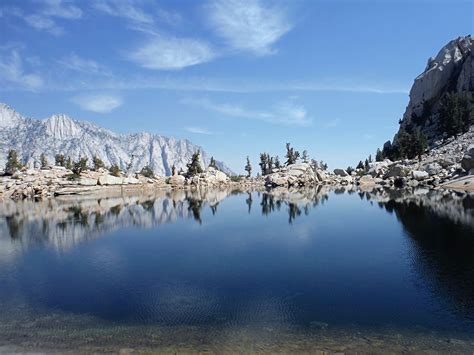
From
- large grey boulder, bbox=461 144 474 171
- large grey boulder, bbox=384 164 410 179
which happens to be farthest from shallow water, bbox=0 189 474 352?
large grey boulder, bbox=384 164 410 179

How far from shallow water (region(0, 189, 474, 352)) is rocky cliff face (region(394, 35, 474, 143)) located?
454 feet

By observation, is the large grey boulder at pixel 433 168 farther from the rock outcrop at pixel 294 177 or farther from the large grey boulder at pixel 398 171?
the rock outcrop at pixel 294 177

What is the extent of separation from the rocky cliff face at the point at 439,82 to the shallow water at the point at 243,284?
5443 inches

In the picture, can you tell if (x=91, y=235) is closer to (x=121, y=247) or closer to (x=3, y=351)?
(x=121, y=247)

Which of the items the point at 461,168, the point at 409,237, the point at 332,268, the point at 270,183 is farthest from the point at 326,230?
the point at 270,183

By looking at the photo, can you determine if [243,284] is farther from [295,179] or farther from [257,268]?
[295,179]

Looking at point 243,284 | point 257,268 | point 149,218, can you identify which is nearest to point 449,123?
point 149,218

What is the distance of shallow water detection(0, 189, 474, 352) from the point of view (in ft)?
63.5

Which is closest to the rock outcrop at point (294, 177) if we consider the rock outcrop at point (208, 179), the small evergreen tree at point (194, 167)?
the rock outcrop at point (208, 179)

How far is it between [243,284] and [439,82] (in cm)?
18614

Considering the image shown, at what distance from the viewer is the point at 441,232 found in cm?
4278

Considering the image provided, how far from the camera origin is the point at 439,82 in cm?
17862

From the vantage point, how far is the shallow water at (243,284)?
1936 cm

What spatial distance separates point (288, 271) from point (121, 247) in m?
21.7
